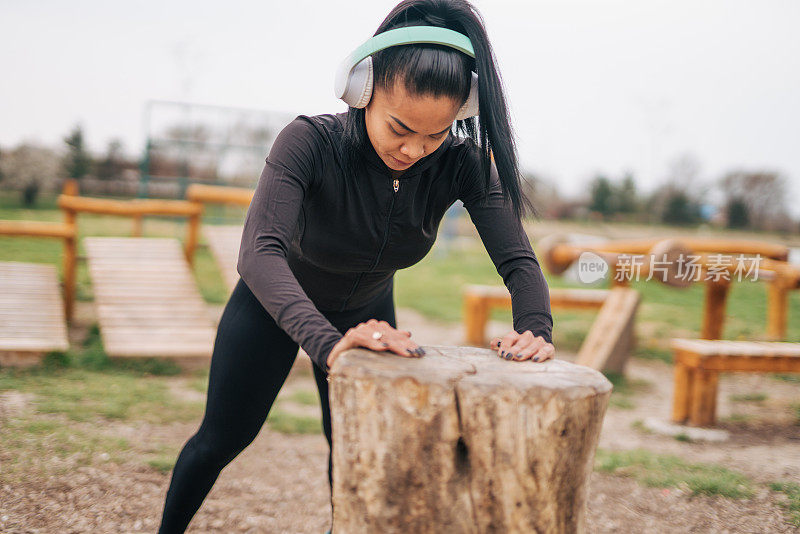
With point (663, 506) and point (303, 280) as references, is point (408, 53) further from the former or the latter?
point (663, 506)

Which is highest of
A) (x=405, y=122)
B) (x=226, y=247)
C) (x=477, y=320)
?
(x=405, y=122)

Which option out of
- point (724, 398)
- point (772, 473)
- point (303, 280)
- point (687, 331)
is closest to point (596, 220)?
point (687, 331)

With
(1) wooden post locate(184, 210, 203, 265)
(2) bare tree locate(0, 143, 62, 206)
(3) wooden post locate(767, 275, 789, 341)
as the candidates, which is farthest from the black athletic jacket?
(2) bare tree locate(0, 143, 62, 206)

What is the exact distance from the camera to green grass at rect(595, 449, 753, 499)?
316 cm

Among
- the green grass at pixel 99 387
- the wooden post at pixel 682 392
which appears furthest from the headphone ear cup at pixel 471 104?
the wooden post at pixel 682 392

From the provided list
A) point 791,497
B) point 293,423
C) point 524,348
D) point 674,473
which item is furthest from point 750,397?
point 524,348

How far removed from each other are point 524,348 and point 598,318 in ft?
14.0

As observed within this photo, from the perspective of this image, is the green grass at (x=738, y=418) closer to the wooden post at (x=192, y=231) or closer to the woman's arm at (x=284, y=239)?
the woman's arm at (x=284, y=239)

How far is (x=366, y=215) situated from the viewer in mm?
1750

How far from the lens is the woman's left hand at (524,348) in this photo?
1594 mm

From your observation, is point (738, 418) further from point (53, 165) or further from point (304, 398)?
point (53, 165)

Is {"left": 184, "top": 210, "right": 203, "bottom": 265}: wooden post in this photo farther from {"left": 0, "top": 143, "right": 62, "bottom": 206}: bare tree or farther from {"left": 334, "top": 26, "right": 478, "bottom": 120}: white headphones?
{"left": 0, "top": 143, "right": 62, "bottom": 206}: bare tree

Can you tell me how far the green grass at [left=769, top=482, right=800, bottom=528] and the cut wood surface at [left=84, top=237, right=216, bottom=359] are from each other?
3.70 m

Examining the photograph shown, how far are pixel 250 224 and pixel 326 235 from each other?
0.91ft
